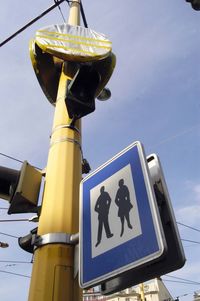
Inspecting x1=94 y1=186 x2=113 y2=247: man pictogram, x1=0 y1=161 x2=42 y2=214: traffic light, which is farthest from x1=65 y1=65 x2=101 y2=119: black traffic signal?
x1=94 y1=186 x2=113 y2=247: man pictogram

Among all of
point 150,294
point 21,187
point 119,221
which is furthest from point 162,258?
point 150,294

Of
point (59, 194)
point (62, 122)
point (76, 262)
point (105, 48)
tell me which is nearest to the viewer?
point (76, 262)

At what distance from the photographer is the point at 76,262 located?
1.74m

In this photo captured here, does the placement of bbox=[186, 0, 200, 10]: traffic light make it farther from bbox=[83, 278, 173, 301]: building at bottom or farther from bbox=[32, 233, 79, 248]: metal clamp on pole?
bbox=[83, 278, 173, 301]: building at bottom

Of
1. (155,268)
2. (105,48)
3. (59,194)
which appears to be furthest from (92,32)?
(155,268)

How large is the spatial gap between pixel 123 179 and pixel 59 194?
628 millimetres

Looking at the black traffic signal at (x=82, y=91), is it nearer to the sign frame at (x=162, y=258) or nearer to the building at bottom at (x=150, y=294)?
the sign frame at (x=162, y=258)

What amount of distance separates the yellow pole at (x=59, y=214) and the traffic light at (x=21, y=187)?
12 centimetres

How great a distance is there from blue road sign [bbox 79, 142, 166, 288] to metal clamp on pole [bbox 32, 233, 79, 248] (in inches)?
9.4

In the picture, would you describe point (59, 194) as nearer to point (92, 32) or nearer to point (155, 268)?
point (155, 268)

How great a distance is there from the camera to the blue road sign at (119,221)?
121cm

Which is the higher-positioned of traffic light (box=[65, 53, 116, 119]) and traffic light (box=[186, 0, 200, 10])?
traffic light (box=[186, 0, 200, 10])

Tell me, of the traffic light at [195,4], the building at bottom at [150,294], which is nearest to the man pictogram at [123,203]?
the traffic light at [195,4]

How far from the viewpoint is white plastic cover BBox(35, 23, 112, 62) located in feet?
9.19
